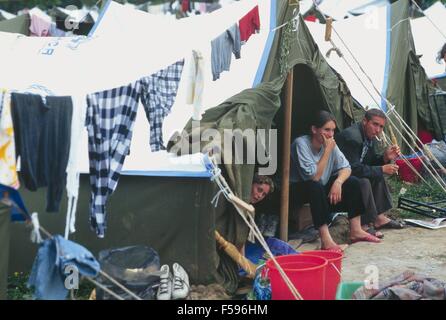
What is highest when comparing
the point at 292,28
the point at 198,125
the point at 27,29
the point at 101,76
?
the point at 27,29

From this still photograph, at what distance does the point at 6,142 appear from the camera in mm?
2988

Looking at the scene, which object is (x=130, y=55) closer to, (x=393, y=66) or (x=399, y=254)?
(x=399, y=254)

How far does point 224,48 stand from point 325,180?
5.00 feet

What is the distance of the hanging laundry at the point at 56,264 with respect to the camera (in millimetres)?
2979

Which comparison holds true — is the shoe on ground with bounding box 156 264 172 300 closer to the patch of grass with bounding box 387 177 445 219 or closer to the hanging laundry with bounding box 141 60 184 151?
the hanging laundry with bounding box 141 60 184 151

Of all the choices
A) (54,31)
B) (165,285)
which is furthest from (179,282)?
(54,31)

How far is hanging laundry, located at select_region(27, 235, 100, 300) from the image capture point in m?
2.98

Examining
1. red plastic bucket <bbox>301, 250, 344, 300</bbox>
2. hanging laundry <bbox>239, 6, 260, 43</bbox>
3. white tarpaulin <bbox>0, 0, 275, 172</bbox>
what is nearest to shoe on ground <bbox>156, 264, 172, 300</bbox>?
red plastic bucket <bbox>301, 250, 344, 300</bbox>

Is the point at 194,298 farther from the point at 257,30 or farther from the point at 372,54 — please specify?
the point at 372,54

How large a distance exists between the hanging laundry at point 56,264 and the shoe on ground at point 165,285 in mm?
889

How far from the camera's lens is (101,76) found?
608 cm

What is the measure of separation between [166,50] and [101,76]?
0.81 meters

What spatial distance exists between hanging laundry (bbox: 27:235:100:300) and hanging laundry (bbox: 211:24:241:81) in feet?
7.33
